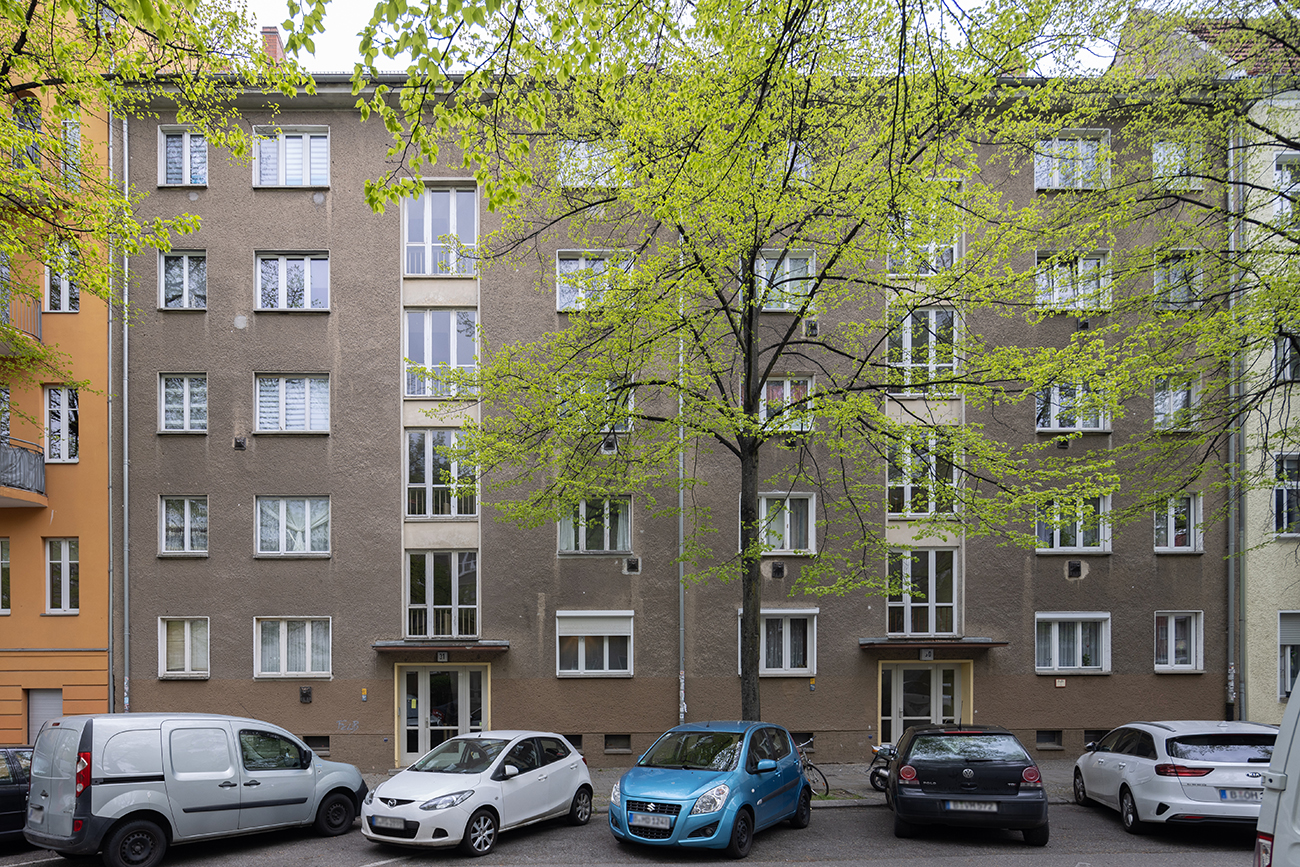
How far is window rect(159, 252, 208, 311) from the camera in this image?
17.2m

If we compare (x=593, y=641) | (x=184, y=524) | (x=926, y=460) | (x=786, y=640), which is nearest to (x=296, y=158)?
(x=184, y=524)

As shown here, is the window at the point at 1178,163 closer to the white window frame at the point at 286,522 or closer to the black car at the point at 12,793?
the white window frame at the point at 286,522

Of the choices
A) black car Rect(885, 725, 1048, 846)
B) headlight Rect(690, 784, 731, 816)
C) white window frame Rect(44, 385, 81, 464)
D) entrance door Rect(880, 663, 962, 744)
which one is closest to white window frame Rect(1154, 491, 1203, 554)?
entrance door Rect(880, 663, 962, 744)

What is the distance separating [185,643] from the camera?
653 inches

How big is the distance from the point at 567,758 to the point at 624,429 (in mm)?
5293

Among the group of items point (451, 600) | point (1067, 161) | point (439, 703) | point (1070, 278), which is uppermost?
point (1067, 161)

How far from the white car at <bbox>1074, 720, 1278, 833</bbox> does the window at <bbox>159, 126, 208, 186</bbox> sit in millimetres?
19645

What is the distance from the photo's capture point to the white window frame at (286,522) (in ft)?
55.2

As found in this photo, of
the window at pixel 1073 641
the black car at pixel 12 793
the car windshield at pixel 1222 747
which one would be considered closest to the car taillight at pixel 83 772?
the black car at pixel 12 793

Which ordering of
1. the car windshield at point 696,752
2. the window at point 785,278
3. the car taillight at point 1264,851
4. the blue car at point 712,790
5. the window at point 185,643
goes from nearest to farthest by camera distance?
1. the car taillight at point 1264,851
2. the blue car at point 712,790
3. the car windshield at point 696,752
4. the window at point 785,278
5. the window at point 185,643

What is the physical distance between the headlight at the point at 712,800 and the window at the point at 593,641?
734 centimetres

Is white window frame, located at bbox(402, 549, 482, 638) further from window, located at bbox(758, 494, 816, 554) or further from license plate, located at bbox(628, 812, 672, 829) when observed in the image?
license plate, located at bbox(628, 812, 672, 829)

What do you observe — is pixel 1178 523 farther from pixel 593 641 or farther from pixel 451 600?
pixel 451 600

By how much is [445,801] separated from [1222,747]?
945cm
